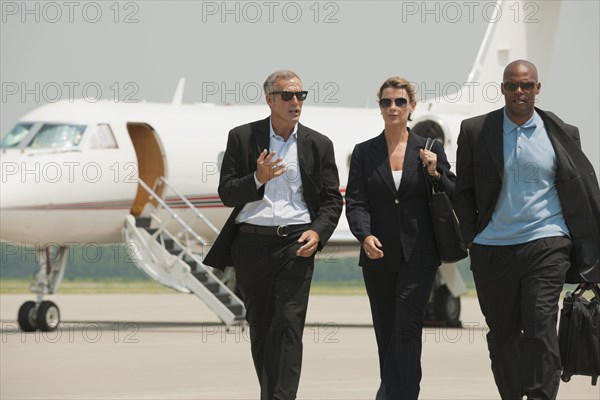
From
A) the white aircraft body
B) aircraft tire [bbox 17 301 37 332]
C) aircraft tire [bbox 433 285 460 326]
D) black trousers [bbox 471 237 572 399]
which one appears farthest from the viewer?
aircraft tire [bbox 433 285 460 326]

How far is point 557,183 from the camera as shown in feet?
26.5

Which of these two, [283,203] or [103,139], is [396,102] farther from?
[103,139]

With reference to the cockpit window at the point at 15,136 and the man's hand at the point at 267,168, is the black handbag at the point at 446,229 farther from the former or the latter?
the cockpit window at the point at 15,136

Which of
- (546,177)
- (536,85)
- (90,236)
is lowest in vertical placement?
(90,236)

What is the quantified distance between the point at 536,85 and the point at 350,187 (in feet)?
4.76

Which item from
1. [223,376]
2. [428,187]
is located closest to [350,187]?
[428,187]

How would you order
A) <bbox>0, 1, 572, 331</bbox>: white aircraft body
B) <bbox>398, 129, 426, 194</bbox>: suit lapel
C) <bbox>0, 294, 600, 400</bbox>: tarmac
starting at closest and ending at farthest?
<bbox>398, 129, 426, 194</bbox>: suit lapel, <bbox>0, 294, 600, 400</bbox>: tarmac, <bbox>0, 1, 572, 331</bbox>: white aircraft body

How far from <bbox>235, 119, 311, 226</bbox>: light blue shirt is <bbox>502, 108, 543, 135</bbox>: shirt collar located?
1289 millimetres

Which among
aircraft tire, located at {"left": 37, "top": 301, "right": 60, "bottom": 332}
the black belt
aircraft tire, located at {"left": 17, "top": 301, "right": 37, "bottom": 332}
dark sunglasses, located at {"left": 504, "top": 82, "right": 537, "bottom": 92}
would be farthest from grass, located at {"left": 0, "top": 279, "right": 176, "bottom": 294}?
dark sunglasses, located at {"left": 504, "top": 82, "right": 537, "bottom": 92}

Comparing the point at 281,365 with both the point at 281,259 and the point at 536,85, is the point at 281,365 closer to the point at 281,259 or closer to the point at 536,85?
the point at 281,259

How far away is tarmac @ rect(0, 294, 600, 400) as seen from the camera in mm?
11391

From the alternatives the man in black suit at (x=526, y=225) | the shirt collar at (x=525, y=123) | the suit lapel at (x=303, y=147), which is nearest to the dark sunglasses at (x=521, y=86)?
the man in black suit at (x=526, y=225)

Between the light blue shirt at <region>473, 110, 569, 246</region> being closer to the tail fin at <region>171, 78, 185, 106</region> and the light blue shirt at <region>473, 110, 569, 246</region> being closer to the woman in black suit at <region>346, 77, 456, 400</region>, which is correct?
the woman in black suit at <region>346, 77, 456, 400</region>

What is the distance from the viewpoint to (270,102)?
8.68 metres
